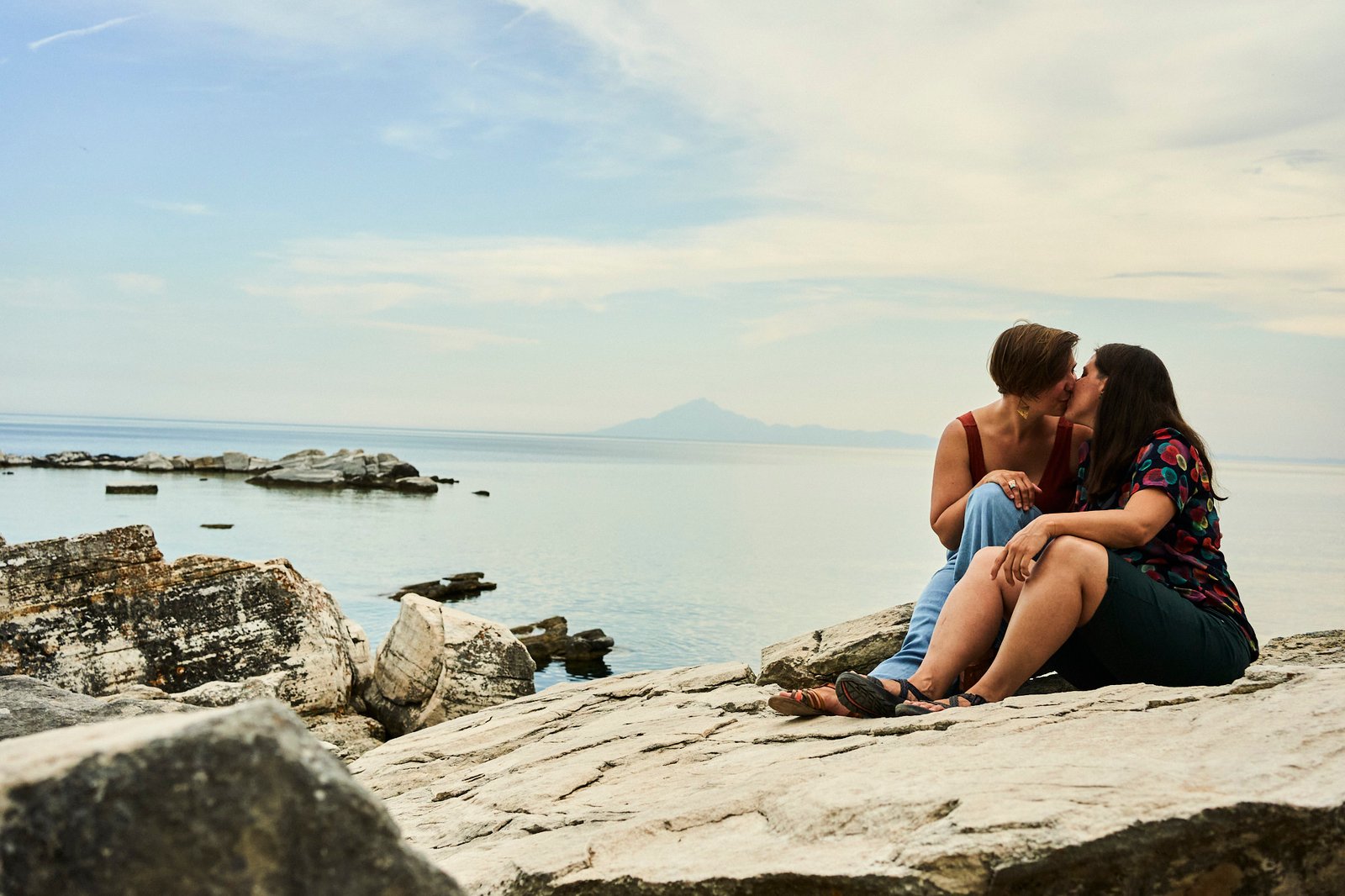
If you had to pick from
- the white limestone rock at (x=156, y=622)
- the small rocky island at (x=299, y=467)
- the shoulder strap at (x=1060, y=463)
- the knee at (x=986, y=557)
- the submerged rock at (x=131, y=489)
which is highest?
the shoulder strap at (x=1060, y=463)

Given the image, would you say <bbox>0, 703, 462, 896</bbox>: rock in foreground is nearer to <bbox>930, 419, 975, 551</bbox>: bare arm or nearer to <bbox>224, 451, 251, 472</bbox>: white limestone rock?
<bbox>930, 419, 975, 551</bbox>: bare arm

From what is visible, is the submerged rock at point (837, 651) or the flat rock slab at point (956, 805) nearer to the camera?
the flat rock slab at point (956, 805)

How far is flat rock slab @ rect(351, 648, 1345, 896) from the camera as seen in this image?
2.61m

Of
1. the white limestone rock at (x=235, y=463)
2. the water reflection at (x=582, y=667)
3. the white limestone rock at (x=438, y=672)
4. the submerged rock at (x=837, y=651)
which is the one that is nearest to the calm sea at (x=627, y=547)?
the water reflection at (x=582, y=667)

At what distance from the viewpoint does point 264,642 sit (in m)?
10.1

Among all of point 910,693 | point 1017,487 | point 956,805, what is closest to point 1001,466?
point 1017,487

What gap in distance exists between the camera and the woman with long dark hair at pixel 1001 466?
5.19m

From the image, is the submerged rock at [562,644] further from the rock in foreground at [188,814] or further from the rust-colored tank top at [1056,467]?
the rock in foreground at [188,814]

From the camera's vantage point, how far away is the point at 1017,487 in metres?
5.26

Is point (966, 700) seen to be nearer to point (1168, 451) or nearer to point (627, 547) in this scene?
point (1168, 451)

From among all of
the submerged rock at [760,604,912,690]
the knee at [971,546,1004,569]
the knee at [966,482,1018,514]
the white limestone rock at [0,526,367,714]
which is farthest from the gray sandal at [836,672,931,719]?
the white limestone rock at [0,526,367,714]

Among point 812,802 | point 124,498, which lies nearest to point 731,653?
point 812,802

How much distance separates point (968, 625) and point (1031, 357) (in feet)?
5.30

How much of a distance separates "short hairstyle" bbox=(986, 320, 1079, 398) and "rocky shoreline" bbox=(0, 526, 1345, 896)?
1649 mm
